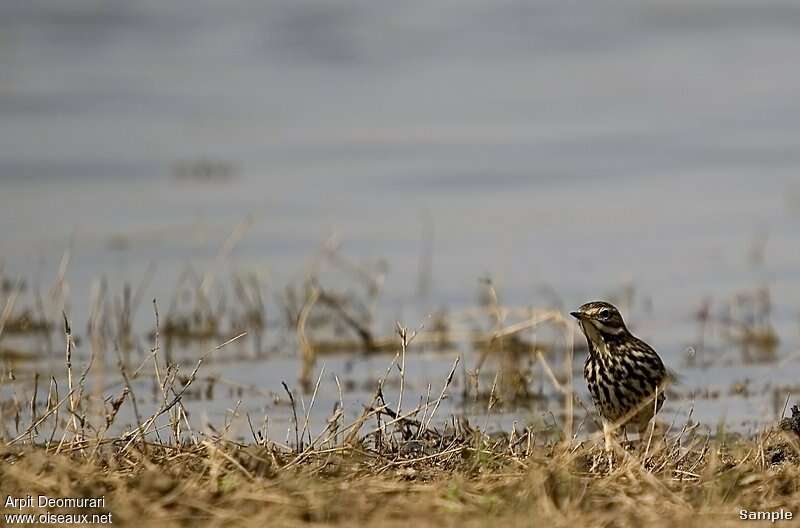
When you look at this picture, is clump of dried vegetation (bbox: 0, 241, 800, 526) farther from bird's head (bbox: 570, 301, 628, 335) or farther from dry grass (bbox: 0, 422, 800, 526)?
bird's head (bbox: 570, 301, 628, 335)

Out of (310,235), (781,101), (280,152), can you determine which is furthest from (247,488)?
(781,101)

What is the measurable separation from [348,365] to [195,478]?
6290mm

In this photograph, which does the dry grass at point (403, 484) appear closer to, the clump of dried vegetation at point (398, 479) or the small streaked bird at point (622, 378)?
the clump of dried vegetation at point (398, 479)

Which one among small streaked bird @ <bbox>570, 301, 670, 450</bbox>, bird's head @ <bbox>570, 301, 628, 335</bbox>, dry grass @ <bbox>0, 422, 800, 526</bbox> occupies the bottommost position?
dry grass @ <bbox>0, 422, 800, 526</bbox>

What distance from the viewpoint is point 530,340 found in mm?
14312

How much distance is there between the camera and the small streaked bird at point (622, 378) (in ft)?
33.4

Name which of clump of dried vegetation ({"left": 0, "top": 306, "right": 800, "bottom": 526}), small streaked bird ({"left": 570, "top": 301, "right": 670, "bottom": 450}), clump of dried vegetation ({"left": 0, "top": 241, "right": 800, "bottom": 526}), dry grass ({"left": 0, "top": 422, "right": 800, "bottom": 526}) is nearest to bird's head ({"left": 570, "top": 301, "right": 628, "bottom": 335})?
small streaked bird ({"left": 570, "top": 301, "right": 670, "bottom": 450})

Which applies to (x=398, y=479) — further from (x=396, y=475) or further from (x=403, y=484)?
(x=403, y=484)

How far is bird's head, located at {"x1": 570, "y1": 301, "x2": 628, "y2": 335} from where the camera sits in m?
10.5

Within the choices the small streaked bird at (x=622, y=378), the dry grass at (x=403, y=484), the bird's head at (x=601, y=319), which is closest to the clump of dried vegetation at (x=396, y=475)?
the dry grass at (x=403, y=484)

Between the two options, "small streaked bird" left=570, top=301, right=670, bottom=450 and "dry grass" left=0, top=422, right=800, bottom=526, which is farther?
"small streaked bird" left=570, top=301, right=670, bottom=450

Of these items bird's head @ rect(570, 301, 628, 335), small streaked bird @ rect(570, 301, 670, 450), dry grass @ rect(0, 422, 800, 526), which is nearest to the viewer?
dry grass @ rect(0, 422, 800, 526)

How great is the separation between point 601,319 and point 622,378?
0.49 metres

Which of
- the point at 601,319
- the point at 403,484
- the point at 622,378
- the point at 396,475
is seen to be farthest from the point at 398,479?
the point at 601,319
